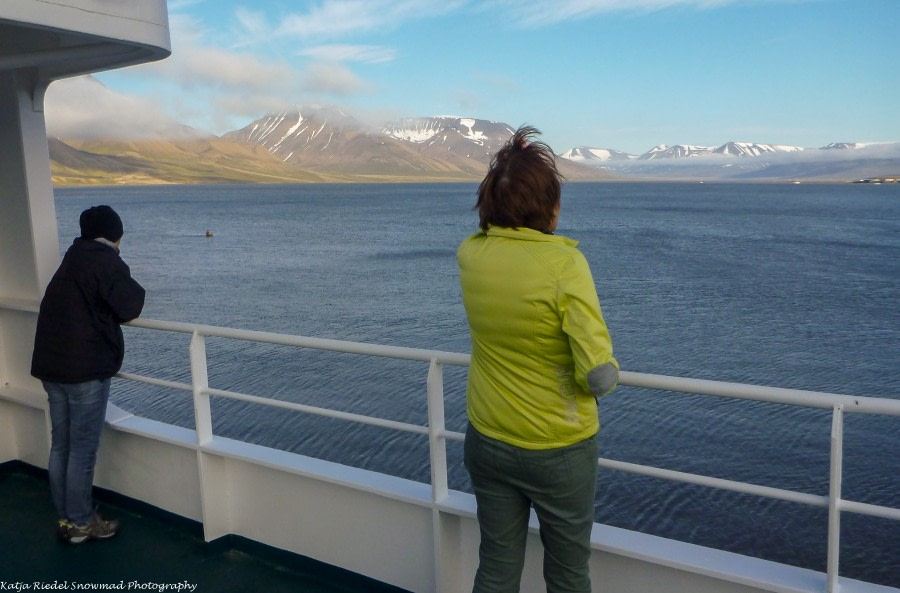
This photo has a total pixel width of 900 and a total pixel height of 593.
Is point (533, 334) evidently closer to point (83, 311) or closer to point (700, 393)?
point (700, 393)

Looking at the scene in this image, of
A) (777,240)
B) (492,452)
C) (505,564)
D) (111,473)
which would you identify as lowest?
(777,240)

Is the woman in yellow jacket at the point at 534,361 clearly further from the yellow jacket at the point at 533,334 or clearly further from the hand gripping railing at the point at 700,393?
the hand gripping railing at the point at 700,393

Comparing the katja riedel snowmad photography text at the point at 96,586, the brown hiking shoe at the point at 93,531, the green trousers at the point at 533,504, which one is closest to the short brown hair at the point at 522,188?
the green trousers at the point at 533,504

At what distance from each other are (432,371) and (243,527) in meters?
1.50

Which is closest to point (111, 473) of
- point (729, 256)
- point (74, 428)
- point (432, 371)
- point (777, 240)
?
point (74, 428)

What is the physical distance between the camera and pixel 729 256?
135 feet

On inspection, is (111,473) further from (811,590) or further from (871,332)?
(871,332)

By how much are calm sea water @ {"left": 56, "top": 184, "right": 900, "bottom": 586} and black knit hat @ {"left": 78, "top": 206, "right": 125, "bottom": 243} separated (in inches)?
283

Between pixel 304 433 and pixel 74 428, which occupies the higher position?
pixel 74 428

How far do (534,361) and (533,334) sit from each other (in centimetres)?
9

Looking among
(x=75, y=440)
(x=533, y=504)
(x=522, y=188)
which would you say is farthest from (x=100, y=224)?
(x=533, y=504)

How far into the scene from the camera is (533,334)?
6.58 feet

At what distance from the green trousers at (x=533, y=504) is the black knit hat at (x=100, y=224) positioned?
2008 mm

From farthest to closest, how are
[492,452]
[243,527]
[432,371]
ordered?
[243,527] < [432,371] < [492,452]
